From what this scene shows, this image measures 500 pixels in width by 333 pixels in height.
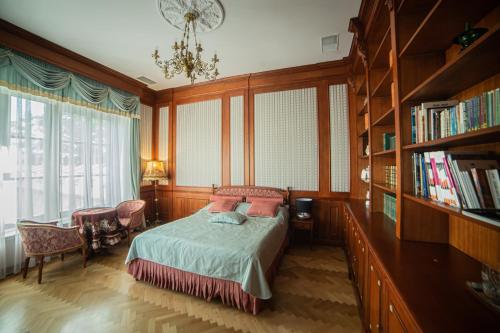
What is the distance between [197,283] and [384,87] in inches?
112

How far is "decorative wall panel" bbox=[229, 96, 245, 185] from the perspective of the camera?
404 centimetres

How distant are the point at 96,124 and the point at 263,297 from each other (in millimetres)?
4041

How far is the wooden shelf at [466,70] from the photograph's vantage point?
81 cm

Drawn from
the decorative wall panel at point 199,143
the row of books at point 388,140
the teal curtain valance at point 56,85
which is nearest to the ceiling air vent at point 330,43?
the row of books at point 388,140

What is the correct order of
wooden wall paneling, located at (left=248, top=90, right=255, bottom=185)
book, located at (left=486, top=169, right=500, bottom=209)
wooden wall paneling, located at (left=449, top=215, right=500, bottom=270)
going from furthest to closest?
1. wooden wall paneling, located at (left=248, top=90, right=255, bottom=185)
2. wooden wall paneling, located at (left=449, top=215, right=500, bottom=270)
3. book, located at (left=486, top=169, right=500, bottom=209)

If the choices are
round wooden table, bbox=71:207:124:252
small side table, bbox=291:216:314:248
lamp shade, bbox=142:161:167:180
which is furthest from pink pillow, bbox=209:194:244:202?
round wooden table, bbox=71:207:124:252

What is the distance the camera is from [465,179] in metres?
0.98

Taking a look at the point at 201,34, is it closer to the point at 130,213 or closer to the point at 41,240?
the point at 130,213

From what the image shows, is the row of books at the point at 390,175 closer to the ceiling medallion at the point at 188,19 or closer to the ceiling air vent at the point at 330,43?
the ceiling air vent at the point at 330,43

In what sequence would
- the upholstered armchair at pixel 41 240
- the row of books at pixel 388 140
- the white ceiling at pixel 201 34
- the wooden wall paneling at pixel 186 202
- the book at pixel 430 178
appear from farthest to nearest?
the wooden wall paneling at pixel 186 202 → the upholstered armchair at pixel 41 240 → the white ceiling at pixel 201 34 → the row of books at pixel 388 140 → the book at pixel 430 178

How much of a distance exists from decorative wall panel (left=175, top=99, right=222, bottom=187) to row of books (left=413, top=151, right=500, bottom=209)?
3516 millimetres

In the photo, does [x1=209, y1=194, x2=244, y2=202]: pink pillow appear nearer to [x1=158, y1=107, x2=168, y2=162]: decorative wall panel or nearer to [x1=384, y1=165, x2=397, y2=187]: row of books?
[x1=158, y1=107, x2=168, y2=162]: decorative wall panel

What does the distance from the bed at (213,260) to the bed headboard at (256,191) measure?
0.95 m

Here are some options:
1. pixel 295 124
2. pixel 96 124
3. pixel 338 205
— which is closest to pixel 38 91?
pixel 96 124
